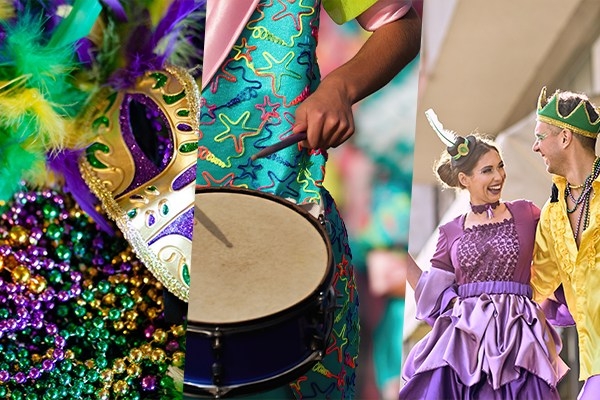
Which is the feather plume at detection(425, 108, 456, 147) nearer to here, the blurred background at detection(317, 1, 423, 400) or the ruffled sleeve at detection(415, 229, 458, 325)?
the blurred background at detection(317, 1, 423, 400)

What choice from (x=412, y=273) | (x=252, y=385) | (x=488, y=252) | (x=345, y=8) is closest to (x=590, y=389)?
(x=488, y=252)

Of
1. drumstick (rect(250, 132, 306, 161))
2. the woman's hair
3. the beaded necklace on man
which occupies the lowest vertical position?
the beaded necklace on man

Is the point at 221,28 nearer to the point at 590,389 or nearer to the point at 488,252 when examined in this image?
the point at 488,252

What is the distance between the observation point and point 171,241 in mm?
1842

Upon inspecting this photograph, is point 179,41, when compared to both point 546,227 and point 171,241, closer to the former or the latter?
point 171,241

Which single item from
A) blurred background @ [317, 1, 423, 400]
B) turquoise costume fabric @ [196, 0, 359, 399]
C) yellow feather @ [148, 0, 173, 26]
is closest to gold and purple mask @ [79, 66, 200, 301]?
yellow feather @ [148, 0, 173, 26]

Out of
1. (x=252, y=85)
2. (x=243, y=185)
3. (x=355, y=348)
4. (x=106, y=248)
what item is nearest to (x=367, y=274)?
(x=355, y=348)

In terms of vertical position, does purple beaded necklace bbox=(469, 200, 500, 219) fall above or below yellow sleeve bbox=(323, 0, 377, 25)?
below

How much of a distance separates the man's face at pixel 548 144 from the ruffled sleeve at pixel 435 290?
372 mm

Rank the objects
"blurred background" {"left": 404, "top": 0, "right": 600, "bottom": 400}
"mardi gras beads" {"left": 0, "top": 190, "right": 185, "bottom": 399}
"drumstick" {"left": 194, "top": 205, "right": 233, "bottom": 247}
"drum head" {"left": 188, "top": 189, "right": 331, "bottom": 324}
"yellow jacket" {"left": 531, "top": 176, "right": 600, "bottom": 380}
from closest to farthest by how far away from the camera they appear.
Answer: "mardi gras beads" {"left": 0, "top": 190, "right": 185, "bottom": 399} → "drum head" {"left": 188, "top": 189, "right": 331, "bottom": 324} → "drumstick" {"left": 194, "top": 205, "right": 233, "bottom": 247} → "yellow jacket" {"left": 531, "top": 176, "right": 600, "bottom": 380} → "blurred background" {"left": 404, "top": 0, "right": 600, "bottom": 400}

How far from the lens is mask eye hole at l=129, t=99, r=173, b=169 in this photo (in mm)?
1828

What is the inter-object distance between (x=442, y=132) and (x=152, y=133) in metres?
0.82

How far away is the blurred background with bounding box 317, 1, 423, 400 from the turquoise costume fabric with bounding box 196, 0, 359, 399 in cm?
4

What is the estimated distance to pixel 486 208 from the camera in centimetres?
226
